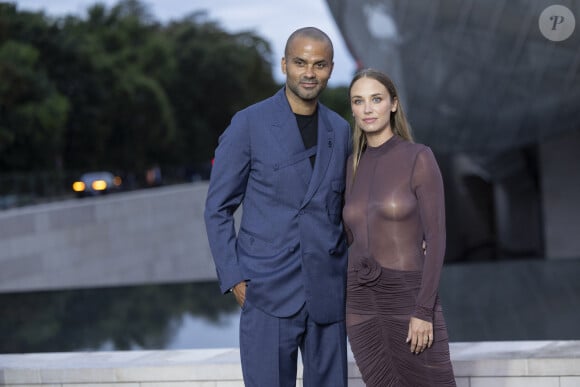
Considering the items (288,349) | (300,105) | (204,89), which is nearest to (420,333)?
(288,349)

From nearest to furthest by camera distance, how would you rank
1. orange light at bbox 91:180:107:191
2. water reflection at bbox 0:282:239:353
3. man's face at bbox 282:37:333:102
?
man's face at bbox 282:37:333:102, water reflection at bbox 0:282:239:353, orange light at bbox 91:180:107:191

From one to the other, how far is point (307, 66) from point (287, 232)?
A: 646mm

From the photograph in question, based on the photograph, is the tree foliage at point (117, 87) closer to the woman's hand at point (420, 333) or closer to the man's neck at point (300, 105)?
the man's neck at point (300, 105)

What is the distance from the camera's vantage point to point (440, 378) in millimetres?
3723

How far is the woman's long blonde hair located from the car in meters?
27.5

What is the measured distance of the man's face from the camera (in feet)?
12.4

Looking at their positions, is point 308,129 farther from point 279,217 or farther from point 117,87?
point 117,87

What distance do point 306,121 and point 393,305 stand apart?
819 millimetres

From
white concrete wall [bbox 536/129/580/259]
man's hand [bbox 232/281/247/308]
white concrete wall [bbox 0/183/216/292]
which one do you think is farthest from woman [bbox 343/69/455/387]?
white concrete wall [bbox 536/129/580/259]

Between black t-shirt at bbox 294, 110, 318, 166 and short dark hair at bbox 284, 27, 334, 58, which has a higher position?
short dark hair at bbox 284, 27, 334, 58

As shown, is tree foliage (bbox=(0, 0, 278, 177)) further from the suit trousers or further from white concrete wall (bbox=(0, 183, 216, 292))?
the suit trousers

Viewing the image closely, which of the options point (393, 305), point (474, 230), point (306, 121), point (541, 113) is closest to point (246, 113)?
point (306, 121)

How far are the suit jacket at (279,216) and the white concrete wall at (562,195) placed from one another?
1770cm

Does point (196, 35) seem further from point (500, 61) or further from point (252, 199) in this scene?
point (252, 199)
